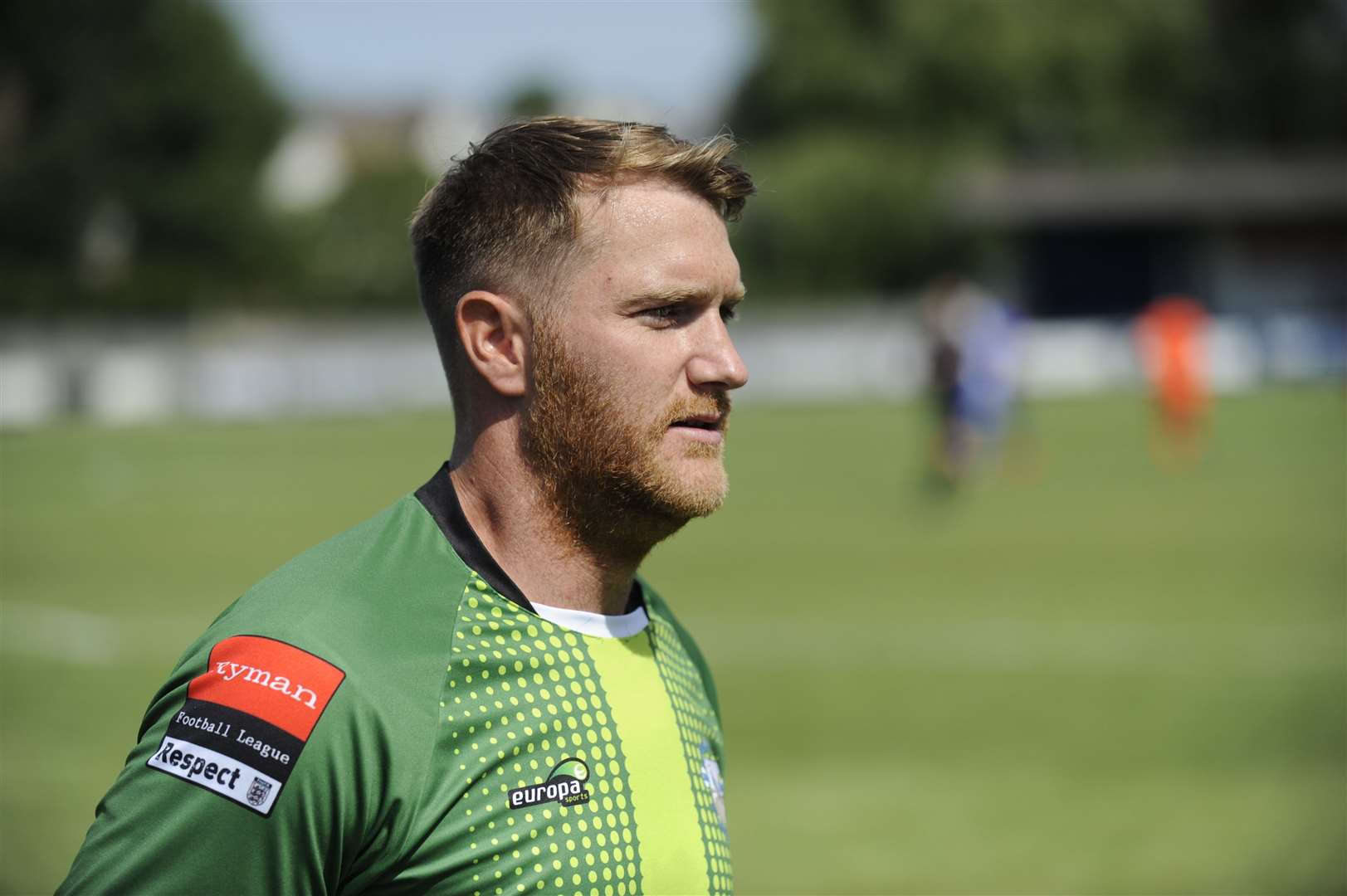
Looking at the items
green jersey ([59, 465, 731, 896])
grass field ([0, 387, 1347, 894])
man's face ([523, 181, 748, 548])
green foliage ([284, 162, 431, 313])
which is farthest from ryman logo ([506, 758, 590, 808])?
green foliage ([284, 162, 431, 313])

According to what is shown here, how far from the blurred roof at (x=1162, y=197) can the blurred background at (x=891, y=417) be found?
6.7 inches

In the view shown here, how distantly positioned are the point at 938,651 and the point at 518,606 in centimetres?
961

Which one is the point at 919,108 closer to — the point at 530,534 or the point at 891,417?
the point at 891,417

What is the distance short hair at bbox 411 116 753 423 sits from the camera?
257cm

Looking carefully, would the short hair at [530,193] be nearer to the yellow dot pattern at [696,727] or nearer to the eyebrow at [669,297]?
the eyebrow at [669,297]

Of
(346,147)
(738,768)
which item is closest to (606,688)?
(738,768)

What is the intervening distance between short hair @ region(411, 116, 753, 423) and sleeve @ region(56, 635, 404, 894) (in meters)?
0.64

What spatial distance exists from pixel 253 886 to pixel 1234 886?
237 inches

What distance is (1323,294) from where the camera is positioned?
53.7 meters

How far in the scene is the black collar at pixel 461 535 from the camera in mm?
2588

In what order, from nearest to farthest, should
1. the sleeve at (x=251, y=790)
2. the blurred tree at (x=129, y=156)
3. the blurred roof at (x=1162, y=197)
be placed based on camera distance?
1. the sleeve at (x=251, y=790)
2. the blurred tree at (x=129, y=156)
3. the blurred roof at (x=1162, y=197)

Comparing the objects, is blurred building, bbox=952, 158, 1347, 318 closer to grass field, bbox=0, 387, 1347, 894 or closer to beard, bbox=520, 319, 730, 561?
grass field, bbox=0, 387, 1347, 894

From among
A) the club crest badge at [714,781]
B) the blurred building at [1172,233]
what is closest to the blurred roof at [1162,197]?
the blurred building at [1172,233]

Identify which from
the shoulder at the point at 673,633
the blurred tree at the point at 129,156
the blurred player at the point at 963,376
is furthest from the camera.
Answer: the blurred tree at the point at 129,156
